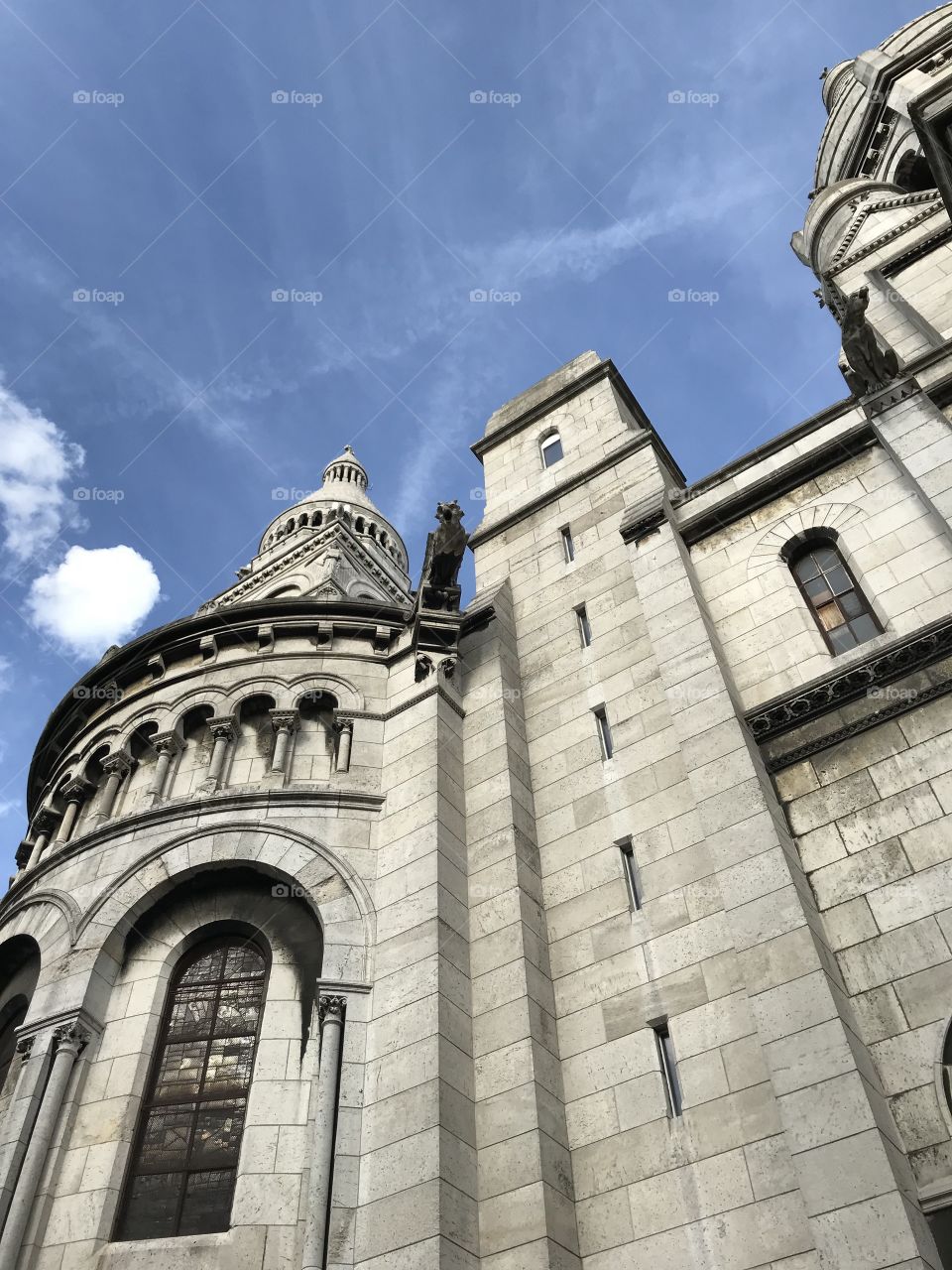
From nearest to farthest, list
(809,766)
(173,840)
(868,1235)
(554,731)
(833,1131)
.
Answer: (868,1235)
(833,1131)
(809,766)
(173,840)
(554,731)

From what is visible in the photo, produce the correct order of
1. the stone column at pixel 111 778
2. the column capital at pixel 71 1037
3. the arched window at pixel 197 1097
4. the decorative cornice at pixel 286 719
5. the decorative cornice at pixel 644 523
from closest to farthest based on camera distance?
1. the arched window at pixel 197 1097
2. the column capital at pixel 71 1037
3. the stone column at pixel 111 778
4. the decorative cornice at pixel 286 719
5. the decorative cornice at pixel 644 523

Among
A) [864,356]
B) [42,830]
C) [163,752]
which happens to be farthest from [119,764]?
[864,356]

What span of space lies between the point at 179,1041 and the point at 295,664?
789cm

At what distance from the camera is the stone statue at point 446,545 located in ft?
68.4

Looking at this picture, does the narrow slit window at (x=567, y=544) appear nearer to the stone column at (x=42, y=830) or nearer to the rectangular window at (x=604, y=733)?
the rectangular window at (x=604, y=733)

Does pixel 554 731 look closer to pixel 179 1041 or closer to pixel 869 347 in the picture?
pixel 179 1041

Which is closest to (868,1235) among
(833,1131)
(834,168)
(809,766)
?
(833,1131)

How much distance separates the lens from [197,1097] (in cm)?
1505

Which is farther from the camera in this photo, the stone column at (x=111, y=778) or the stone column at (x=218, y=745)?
the stone column at (x=111, y=778)

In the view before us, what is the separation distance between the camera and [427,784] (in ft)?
58.3

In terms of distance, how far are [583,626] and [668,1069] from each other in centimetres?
942

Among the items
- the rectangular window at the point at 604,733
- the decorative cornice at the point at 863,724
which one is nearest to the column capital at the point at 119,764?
the rectangular window at the point at 604,733

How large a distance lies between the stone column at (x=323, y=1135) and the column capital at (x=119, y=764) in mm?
7580

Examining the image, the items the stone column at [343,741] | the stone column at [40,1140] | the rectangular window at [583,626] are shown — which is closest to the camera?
the stone column at [40,1140]
